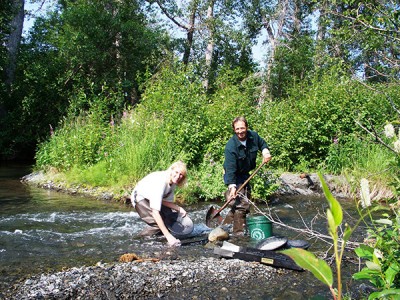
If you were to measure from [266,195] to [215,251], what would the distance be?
13.9 feet

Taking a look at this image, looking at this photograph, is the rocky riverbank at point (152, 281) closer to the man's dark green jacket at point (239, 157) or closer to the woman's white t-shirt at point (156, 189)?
the woman's white t-shirt at point (156, 189)

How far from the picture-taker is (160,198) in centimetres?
589

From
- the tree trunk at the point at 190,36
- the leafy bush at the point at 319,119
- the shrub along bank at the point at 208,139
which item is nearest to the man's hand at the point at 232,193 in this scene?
the shrub along bank at the point at 208,139

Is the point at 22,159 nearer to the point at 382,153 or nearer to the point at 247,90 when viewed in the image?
the point at 247,90

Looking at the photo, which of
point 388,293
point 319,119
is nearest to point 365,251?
point 388,293

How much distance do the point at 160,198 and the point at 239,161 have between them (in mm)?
1424

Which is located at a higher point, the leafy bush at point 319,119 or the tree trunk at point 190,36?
the tree trunk at point 190,36

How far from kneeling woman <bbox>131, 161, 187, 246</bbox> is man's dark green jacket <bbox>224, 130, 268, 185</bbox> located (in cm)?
76

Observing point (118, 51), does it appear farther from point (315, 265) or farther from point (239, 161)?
point (315, 265)

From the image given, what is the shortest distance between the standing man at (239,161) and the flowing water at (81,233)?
19.6 inches

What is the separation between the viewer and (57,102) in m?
17.9

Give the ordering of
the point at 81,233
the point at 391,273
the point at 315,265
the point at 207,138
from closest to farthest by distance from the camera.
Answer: the point at 315,265
the point at 391,273
the point at 81,233
the point at 207,138

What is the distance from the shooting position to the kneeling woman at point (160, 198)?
587 cm

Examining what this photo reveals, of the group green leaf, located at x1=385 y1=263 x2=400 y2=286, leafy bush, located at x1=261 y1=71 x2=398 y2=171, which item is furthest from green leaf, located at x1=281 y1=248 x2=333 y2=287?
leafy bush, located at x1=261 y1=71 x2=398 y2=171
